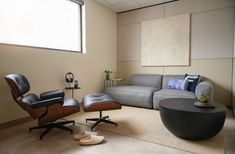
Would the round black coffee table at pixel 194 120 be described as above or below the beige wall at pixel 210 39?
below

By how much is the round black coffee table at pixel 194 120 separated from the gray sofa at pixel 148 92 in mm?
1128

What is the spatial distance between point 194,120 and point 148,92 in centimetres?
182

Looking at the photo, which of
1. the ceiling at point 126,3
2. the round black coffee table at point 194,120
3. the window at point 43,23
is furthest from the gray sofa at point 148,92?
the ceiling at point 126,3

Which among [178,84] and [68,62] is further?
[178,84]

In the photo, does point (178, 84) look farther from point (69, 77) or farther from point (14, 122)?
point (14, 122)

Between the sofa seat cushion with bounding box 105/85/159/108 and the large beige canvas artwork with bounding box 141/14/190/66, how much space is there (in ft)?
3.10

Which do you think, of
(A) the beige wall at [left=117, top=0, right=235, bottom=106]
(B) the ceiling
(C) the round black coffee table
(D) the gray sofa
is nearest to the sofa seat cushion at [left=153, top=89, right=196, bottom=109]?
(D) the gray sofa

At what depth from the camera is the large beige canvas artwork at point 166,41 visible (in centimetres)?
404

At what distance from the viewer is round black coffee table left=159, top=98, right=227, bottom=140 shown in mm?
1859

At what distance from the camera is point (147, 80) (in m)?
4.39

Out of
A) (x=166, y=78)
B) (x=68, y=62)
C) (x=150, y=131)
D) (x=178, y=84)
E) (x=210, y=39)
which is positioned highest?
Result: (x=210, y=39)

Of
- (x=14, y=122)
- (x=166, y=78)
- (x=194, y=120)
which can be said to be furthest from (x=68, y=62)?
(x=194, y=120)

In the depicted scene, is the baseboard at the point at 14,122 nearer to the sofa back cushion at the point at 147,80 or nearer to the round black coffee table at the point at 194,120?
the round black coffee table at the point at 194,120

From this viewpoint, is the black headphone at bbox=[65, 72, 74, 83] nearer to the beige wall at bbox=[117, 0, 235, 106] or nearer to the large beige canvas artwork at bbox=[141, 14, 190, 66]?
the large beige canvas artwork at bbox=[141, 14, 190, 66]
